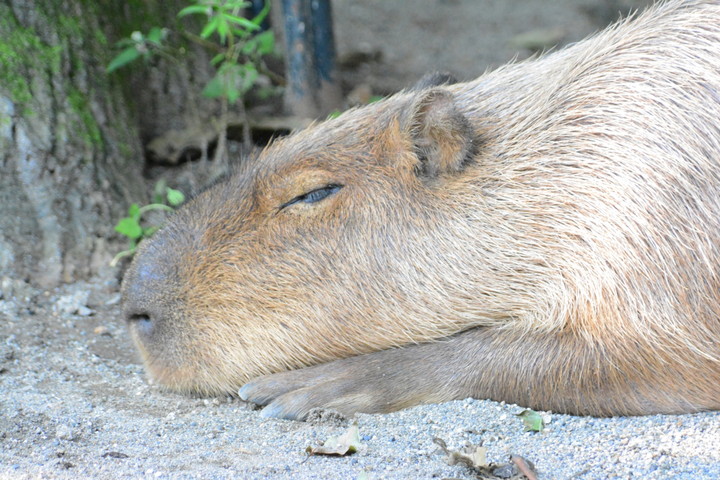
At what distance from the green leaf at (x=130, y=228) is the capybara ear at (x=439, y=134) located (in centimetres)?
169

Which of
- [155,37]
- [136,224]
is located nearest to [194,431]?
[136,224]

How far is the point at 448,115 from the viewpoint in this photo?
3.21 meters

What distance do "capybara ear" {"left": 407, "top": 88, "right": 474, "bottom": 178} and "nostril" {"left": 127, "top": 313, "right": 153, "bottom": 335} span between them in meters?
1.29

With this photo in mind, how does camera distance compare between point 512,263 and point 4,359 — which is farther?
point 4,359

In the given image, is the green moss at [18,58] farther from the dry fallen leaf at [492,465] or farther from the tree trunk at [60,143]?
the dry fallen leaf at [492,465]

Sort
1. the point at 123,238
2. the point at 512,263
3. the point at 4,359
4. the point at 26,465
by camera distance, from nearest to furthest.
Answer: the point at 26,465 → the point at 512,263 → the point at 4,359 → the point at 123,238

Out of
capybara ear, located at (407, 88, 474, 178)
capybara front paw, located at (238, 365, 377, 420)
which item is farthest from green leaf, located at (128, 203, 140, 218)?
capybara ear, located at (407, 88, 474, 178)

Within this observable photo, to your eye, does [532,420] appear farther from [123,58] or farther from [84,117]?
[123,58]

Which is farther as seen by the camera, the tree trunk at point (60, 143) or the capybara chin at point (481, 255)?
the tree trunk at point (60, 143)

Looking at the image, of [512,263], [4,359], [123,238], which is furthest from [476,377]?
[123,238]

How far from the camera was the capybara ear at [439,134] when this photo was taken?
3.23 m

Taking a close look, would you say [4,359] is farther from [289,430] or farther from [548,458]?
Answer: [548,458]

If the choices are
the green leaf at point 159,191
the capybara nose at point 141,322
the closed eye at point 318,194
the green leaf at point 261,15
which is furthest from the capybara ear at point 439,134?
the green leaf at point 159,191

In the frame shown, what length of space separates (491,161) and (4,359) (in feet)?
7.26
